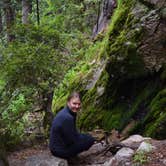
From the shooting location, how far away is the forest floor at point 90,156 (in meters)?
6.28

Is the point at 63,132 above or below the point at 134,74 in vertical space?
below

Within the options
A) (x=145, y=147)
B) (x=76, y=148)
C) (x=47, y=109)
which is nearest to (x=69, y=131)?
(x=76, y=148)

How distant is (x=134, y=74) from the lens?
353 inches

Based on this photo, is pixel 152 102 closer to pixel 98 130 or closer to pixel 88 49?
pixel 98 130

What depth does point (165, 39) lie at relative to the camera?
8672mm

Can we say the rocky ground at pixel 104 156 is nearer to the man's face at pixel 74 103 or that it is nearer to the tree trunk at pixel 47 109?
the tree trunk at pixel 47 109

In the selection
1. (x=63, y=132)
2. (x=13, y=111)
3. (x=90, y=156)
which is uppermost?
(x=63, y=132)

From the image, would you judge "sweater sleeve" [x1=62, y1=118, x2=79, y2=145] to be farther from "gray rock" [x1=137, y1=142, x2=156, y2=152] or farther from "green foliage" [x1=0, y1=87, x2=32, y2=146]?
"green foliage" [x1=0, y1=87, x2=32, y2=146]

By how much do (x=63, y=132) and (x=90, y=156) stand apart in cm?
93

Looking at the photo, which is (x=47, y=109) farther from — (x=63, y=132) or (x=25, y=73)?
(x=63, y=132)

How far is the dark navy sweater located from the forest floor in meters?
0.47

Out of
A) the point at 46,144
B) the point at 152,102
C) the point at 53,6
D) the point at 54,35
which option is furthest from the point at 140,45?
the point at 53,6

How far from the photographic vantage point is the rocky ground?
630 centimetres

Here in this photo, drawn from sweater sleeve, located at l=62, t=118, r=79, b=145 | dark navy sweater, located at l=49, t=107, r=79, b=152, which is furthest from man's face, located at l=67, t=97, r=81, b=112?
sweater sleeve, located at l=62, t=118, r=79, b=145
